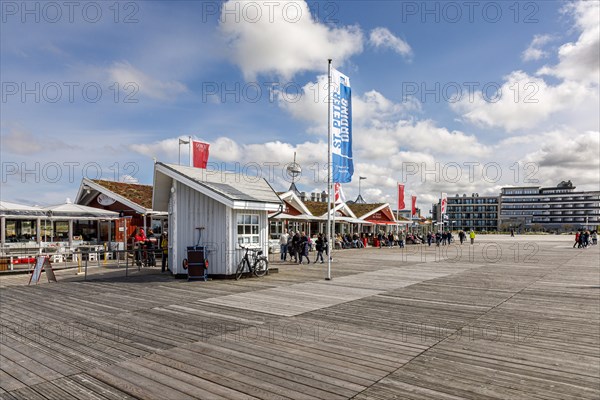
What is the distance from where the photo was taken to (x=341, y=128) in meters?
14.8

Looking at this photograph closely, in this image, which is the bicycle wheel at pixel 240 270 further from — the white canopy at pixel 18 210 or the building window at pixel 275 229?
the building window at pixel 275 229

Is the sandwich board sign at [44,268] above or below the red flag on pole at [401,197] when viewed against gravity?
below

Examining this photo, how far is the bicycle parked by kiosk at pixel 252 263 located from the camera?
43.3 ft

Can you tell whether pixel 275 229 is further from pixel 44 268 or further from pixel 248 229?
pixel 44 268

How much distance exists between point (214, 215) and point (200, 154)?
254 inches

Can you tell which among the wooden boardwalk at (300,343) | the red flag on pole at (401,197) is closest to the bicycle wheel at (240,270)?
the wooden boardwalk at (300,343)

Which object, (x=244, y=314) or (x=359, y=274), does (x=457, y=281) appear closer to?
(x=359, y=274)

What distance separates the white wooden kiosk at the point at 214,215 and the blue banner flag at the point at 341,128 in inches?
98.8

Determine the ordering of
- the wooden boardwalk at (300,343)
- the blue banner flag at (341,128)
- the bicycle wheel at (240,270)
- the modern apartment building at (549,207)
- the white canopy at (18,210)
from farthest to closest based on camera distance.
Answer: the modern apartment building at (549,207), the white canopy at (18,210), the blue banner flag at (341,128), the bicycle wheel at (240,270), the wooden boardwalk at (300,343)

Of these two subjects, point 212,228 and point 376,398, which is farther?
point 212,228

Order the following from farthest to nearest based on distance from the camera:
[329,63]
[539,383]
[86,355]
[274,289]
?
[329,63] < [274,289] < [86,355] < [539,383]

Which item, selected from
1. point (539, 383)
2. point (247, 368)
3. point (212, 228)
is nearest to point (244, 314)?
point (247, 368)

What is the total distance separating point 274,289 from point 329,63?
25.9ft

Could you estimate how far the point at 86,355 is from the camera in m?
5.40
